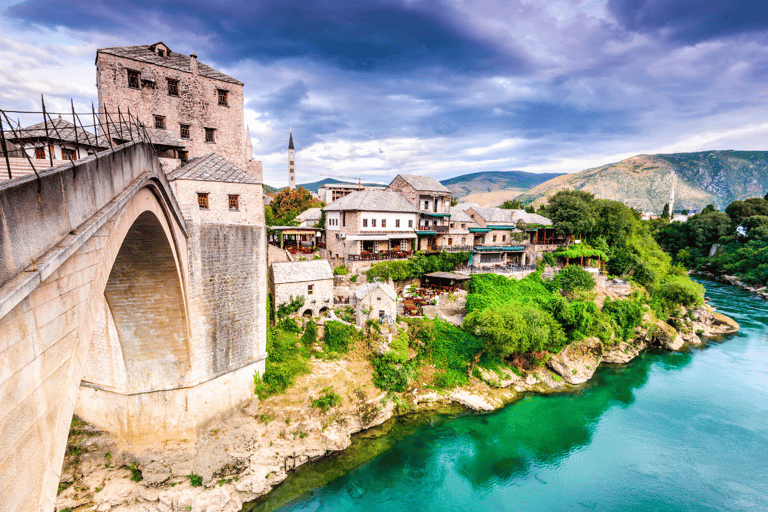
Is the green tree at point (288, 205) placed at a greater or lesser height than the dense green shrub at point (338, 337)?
greater

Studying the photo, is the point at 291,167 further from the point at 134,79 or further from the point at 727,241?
the point at 727,241

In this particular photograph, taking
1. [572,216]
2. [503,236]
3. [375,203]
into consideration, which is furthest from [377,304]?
[572,216]

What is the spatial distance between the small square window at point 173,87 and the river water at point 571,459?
20.1 m

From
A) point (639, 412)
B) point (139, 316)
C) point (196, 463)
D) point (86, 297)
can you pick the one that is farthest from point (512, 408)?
point (86, 297)

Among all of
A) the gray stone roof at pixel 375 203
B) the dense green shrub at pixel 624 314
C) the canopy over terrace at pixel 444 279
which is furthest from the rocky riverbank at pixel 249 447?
the gray stone roof at pixel 375 203

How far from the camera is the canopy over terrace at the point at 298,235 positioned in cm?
3059

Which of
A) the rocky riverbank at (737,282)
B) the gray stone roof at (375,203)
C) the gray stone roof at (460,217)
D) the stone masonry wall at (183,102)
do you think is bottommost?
the rocky riverbank at (737,282)

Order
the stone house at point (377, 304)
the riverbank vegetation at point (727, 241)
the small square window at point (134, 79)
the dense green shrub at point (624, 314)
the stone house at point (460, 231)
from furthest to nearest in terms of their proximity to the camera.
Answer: the riverbank vegetation at point (727, 241) < the stone house at point (460, 231) < the dense green shrub at point (624, 314) < the stone house at point (377, 304) < the small square window at point (134, 79)

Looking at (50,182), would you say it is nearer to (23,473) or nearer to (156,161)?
(23,473)

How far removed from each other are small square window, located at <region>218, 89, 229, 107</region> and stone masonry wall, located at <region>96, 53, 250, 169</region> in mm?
158

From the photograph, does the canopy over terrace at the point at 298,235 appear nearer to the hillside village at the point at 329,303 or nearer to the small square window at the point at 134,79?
the hillside village at the point at 329,303

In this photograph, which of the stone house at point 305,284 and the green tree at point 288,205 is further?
the green tree at point 288,205

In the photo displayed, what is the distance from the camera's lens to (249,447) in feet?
49.6

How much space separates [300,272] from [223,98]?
11.1 metres
